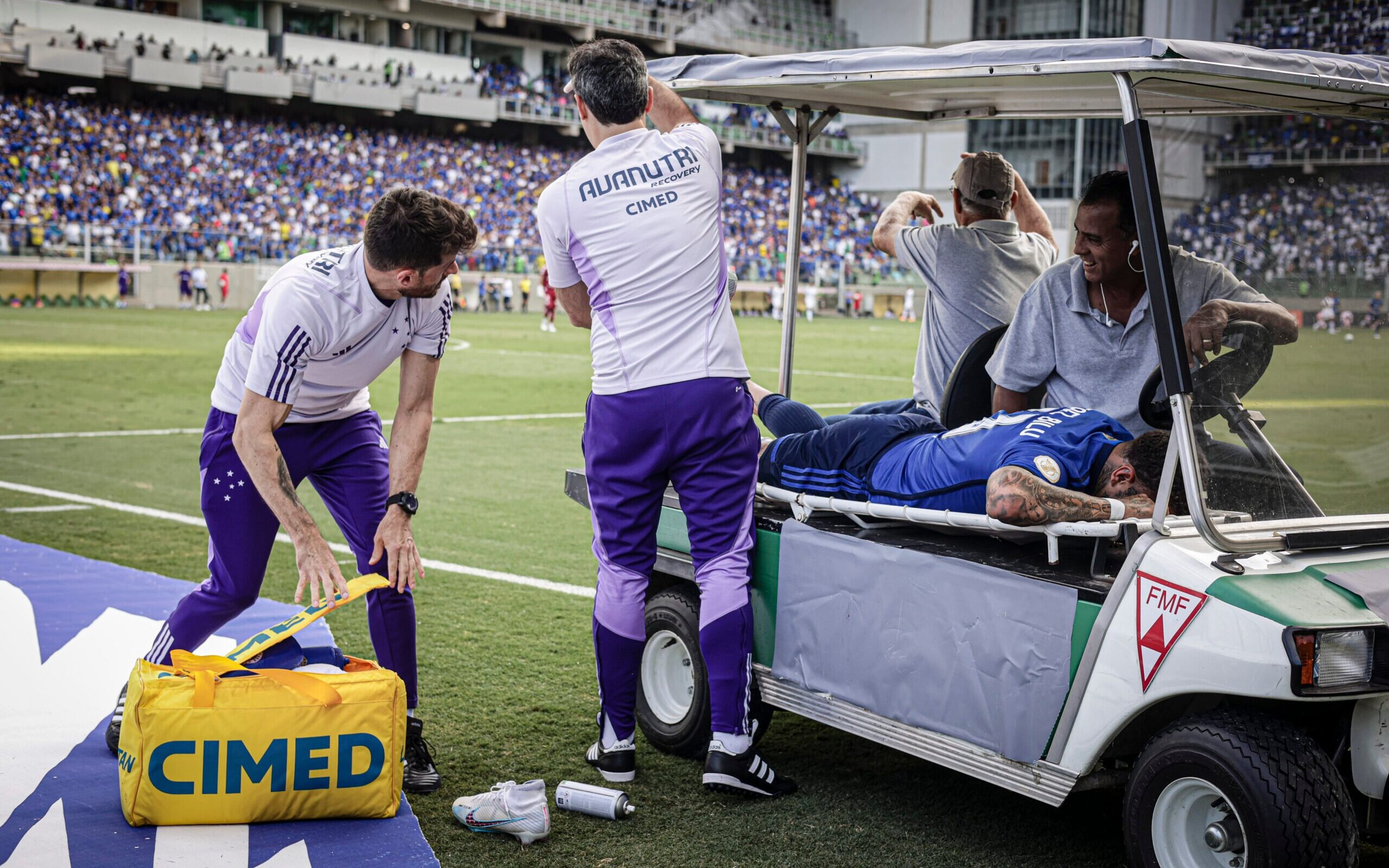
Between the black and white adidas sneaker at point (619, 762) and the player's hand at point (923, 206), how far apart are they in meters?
2.47

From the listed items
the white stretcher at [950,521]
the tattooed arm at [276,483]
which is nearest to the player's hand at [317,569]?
the tattooed arm at [276,483]

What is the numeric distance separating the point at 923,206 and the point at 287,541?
448cm

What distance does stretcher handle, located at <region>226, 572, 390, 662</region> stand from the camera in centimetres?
374

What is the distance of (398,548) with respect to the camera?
13.3 ft

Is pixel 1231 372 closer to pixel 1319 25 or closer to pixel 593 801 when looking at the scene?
pixel 593 801

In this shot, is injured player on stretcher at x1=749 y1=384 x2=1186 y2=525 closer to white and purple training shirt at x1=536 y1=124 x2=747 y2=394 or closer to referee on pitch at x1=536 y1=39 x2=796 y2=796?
referee on pitch at x1=536 y1=39 x2=796 y2=796

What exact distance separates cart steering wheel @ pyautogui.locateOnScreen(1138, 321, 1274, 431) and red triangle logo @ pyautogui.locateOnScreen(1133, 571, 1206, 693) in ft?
1.39

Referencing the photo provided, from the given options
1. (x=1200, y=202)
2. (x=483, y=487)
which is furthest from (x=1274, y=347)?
(x=483, y=487)

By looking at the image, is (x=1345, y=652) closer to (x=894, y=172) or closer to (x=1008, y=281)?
(x=1008, y=281)

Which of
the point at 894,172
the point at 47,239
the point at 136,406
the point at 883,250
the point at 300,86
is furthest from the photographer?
the point at 894,172

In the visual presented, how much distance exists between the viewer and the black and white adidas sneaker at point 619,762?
163 inches

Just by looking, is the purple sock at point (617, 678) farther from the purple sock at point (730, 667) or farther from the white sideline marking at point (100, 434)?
the white sideline marking at point (100, 434)

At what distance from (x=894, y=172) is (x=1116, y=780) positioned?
62.9 m

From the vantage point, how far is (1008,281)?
498 centimetres
